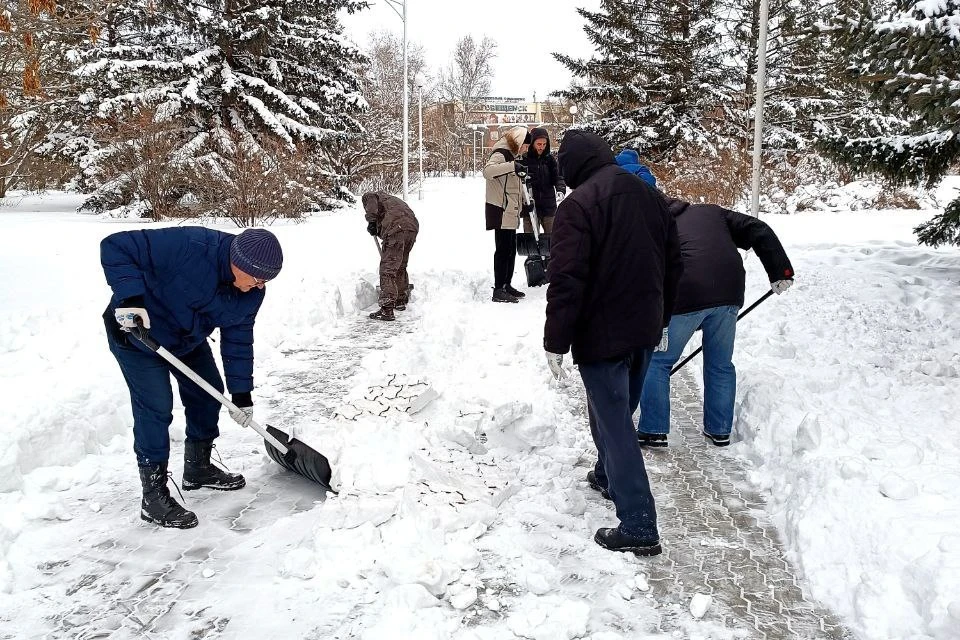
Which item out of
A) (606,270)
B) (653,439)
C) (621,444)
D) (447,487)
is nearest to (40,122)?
(447,487)

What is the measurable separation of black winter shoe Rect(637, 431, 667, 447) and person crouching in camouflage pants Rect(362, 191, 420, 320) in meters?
4.14

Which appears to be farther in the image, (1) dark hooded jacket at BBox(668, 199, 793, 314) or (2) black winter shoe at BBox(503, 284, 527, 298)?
(2) black winter shoe at BBox(503, 284, 527, 298)

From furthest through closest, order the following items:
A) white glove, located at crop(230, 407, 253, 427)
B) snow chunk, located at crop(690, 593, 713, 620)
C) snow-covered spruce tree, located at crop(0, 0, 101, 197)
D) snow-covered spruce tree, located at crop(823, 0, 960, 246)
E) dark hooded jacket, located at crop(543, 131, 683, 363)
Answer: snow-covered spruce tree, located at crop(0, 0, 101, 197) < snow-covered spruce tree, located at crop(823, 0, 960, 246) < white glove, located at crop(230, 407, 253, 427) < dark hooded jacket, located at crop(543, 131, 683, 363) < snow chunk, located at crop(690, 593, 713, 620)

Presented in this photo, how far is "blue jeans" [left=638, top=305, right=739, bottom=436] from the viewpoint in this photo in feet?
13.8

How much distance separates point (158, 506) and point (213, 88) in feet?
56.8

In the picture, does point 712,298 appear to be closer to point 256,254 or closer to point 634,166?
point 634,166

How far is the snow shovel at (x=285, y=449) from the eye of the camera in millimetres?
3502

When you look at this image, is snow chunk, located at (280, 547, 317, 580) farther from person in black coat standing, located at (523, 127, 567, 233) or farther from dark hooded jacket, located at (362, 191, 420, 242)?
person in black coat standing, located at (523, 127, 567, 233)

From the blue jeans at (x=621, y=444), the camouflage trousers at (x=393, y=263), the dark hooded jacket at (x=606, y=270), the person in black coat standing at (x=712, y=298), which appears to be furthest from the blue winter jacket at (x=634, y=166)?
the camouflage trousers at (x=393, y=263)

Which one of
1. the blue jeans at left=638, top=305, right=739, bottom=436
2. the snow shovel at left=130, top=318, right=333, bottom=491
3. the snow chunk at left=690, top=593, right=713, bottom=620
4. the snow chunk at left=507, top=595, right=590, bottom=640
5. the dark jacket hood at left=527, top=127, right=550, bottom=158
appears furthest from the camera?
the dark jacket hood at left=527, top=127, right=550, bottom=158

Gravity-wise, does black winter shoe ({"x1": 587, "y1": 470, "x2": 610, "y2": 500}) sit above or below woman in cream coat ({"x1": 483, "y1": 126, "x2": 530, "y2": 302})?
below

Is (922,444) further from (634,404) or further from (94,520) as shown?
(94,520)

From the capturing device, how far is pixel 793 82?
69.8ft

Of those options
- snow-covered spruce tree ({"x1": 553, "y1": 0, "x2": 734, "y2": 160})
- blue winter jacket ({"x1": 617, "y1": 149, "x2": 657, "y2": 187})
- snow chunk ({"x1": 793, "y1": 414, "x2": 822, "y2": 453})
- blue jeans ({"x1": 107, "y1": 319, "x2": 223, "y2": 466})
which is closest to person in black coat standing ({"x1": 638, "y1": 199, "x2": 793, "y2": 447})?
blue winter jacket ({"x1": 617, "y1": 149, "x2": 657, "y2": 187})
